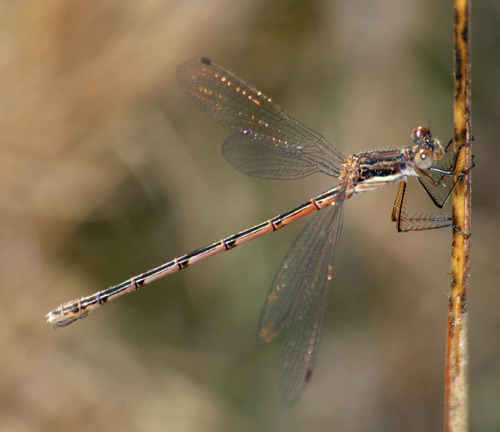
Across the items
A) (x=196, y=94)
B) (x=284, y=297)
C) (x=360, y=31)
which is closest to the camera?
(x=284, y=297)

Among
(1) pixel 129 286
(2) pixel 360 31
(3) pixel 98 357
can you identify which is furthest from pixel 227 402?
(2) pixel 360 31

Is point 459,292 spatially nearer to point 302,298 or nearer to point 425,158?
point 425,158

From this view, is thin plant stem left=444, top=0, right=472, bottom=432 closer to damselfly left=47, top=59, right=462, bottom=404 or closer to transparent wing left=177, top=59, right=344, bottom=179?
damselfly left=47, top=59, right=462, bottom=404

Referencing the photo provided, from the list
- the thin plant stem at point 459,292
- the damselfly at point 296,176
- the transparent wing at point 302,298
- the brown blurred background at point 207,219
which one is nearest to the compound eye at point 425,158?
the damselfly at point 296,176

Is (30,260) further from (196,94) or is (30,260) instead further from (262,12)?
(262,12)

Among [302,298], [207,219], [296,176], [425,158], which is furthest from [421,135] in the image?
[207,219]

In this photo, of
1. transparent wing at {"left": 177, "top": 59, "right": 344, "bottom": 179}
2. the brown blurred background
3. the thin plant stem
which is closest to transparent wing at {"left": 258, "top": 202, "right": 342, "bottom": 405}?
transparent wing at {"left": 177, "top": 59, "right": 344, "bottom": 179}

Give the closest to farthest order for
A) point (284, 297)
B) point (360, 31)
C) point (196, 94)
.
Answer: point (284, 297)
point (196, 94)
point (360, 31)
